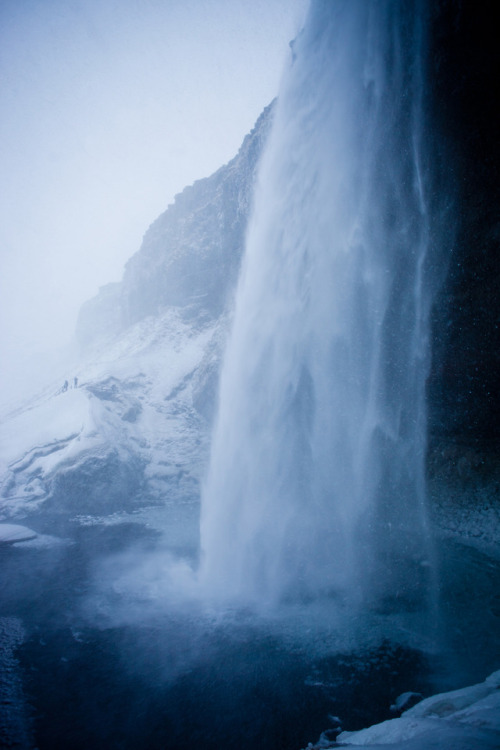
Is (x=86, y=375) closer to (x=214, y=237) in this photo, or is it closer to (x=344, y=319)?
(x=214, y=237)

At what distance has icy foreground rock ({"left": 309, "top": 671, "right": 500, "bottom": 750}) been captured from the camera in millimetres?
2387

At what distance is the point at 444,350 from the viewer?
10.2 m

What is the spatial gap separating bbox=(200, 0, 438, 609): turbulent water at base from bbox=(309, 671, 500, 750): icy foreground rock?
4.75m

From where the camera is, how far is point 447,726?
2752 mm

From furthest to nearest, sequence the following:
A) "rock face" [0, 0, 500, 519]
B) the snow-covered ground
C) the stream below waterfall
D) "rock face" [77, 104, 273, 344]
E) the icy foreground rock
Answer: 1. "rock face" [77, 104, 273, 344]
2. the snow-covered ground
3. "rock face" [0, 0, 500, 519]
4. the stream below waterfall
5. the icy foreground rock

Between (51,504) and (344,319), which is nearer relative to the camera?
(344,319)

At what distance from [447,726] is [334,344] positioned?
10.2 meters

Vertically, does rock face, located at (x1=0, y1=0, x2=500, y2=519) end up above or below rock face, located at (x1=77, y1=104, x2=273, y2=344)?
below

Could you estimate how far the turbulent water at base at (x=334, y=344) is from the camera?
897cm

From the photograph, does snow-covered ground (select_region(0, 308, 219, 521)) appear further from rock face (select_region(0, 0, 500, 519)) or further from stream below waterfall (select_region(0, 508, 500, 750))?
stream below waterfall (select_region(0, 508, 500, 750))

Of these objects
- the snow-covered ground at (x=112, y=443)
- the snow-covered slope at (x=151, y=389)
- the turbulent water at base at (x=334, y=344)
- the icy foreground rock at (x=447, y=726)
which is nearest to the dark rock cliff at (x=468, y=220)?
the turbulent water at base at (x=334, y=344)

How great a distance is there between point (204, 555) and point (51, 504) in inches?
440

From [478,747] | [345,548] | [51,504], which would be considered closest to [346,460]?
[345,548]

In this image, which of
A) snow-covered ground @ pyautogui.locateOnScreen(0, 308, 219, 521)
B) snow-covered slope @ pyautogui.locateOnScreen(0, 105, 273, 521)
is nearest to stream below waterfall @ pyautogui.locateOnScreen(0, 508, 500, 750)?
snow-covered ground @ pyautogui.locateOnScreen(0, 308, 219, 521)
